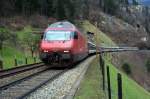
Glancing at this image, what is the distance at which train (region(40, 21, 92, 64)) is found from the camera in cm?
3541

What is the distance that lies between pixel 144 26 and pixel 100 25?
5132cm

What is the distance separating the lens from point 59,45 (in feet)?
117

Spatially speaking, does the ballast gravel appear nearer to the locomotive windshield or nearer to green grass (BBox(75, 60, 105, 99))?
green grass (BBox(75, 60, 105, 99))

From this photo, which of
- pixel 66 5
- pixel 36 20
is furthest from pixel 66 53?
pixel 66 5

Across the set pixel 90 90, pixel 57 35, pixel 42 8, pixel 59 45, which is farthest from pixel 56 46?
pixel 42 8

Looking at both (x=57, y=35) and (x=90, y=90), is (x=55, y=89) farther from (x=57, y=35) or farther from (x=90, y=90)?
(x=57, y=35)

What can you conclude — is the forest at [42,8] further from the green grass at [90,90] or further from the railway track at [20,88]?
the green grass at [90,90]

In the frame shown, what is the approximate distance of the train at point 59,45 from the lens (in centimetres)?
3541

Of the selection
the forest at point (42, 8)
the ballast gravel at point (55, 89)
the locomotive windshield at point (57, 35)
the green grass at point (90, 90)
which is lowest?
the green grass at point (90, 90)

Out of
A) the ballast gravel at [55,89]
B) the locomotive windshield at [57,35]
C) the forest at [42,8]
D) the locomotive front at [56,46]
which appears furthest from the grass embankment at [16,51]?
the forest at [42,8]

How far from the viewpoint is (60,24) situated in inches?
1495

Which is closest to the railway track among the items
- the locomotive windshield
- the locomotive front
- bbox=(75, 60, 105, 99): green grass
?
bbox=(75, 60, 105, 99): green grass

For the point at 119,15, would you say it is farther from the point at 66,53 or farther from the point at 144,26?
the point at 66,53

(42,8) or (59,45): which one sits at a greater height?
(42,8)
